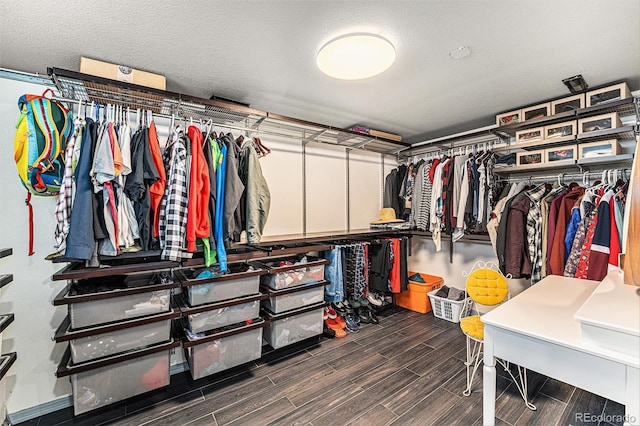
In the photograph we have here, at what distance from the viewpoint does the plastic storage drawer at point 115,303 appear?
1517 mm

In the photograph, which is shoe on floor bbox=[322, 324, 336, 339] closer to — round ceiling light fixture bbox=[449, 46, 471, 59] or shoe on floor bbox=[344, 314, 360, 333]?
shoe on floor bbox=[344, 314, 360, 333]

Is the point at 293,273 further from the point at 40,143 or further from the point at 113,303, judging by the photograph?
the point at 40,143

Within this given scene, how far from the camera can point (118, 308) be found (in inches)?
63.9

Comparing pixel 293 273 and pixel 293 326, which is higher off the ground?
pixel 293 273

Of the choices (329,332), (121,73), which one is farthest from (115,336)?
(329,332)

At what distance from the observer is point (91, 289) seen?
5.41 feet

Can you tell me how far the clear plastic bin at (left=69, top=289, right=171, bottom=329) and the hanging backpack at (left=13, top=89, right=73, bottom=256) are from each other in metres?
0.72

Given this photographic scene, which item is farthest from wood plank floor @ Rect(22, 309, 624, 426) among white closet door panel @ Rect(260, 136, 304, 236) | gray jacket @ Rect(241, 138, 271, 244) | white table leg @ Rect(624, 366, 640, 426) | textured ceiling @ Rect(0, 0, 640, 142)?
textured ceiling @ Rect(0, 0, 640, 142)

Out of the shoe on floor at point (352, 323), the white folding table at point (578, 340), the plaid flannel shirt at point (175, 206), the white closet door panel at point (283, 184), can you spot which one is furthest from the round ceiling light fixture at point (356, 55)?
the shoe on floor at point (352, 323)

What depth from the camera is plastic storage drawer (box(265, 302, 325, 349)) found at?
7.39 ft

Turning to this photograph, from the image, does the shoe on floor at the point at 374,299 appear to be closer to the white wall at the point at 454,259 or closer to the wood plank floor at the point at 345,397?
the wood plank floor at the point at 345,397

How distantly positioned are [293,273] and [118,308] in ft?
4.05

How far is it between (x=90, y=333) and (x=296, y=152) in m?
2.35

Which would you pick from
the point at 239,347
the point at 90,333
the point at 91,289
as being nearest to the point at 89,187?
the point at 91,289
